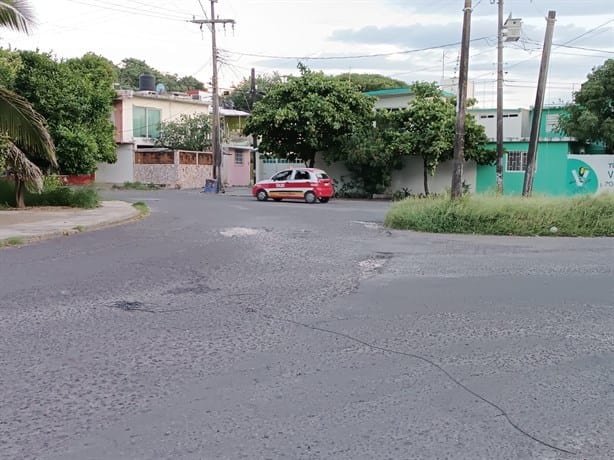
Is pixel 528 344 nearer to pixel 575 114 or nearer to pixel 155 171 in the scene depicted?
pixel 575 114

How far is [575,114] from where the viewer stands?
2911 centimetres

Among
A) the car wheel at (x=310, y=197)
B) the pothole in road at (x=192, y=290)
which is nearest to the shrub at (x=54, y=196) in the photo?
the car wheel at (x=310, y=197)

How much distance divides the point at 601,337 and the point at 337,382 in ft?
9.99

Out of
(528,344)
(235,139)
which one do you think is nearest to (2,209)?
(528,344)

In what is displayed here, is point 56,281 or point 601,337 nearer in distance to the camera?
point 601,337

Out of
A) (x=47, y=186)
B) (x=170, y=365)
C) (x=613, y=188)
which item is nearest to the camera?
(x=170, y=365)

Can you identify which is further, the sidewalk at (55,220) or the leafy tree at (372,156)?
the leafy tree at (372,156)

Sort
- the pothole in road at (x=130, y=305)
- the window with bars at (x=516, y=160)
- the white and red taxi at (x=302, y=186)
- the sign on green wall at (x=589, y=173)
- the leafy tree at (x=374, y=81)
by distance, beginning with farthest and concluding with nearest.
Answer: the leafy tree at (x=374, y=81) < the window with bars at (x=516, y=160) < the white and red taxi at (x=302, y=186) < the sign on green wall at (x=589, y=173) < the pothole in road at (x=130, y=305)

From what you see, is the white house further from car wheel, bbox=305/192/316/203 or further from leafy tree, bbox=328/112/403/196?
car wheel, bbox=305/192/316/203

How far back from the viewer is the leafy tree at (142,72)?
7600cm

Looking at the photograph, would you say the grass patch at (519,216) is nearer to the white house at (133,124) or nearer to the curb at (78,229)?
the curb at (78,229)

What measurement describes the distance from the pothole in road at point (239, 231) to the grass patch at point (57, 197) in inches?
346

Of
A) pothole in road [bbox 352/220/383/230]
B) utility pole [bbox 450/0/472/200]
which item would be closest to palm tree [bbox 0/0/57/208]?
pothole in road [bbox 352/220/383/230]

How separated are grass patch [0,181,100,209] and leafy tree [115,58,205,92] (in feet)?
170
